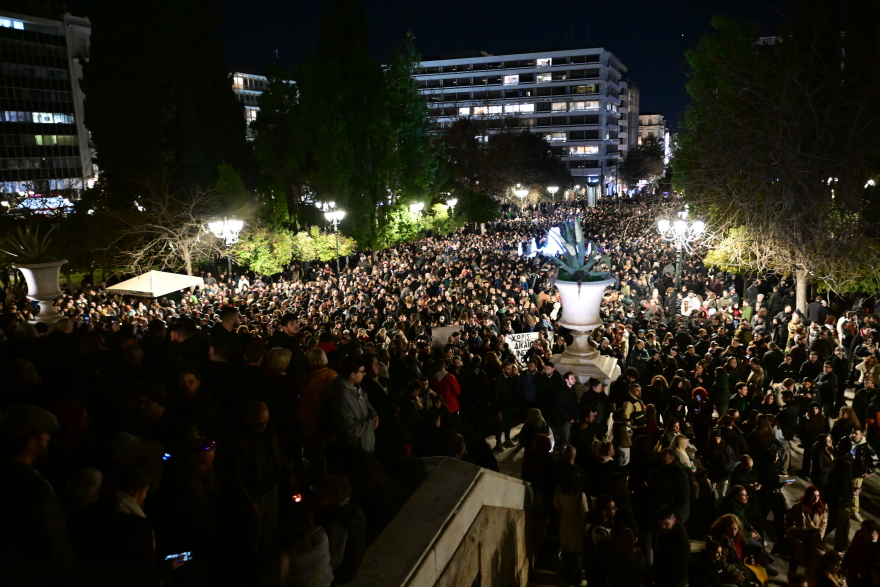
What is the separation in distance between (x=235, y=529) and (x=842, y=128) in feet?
51.6

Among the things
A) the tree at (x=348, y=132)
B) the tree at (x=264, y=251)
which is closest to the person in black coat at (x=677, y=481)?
the tree at (x=264, y=251)

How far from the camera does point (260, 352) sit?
16.5 feet

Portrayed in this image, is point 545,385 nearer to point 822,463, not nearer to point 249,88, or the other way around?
point 822,463

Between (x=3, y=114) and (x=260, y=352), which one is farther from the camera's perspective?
(x=3, y=114)

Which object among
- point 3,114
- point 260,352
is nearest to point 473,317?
point 260,352

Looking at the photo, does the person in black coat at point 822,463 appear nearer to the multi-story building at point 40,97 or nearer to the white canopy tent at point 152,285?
the white canopy tent at point 152,285

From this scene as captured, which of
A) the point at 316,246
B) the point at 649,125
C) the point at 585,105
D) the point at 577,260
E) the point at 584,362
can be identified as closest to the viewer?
the point at 584,362

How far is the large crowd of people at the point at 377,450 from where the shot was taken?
3.04 metres

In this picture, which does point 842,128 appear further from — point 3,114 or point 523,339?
point 3,114

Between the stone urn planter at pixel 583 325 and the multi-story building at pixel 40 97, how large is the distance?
62.6 meters

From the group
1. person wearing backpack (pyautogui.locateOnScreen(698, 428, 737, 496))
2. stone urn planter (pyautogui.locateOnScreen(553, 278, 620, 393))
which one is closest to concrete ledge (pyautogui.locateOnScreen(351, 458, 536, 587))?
person wearing backpack (pyautogui.locateOnScreen(698, 428, 737, 496))

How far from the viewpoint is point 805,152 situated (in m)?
14.6

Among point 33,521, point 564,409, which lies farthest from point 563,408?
point 33,521

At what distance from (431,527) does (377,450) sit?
3.71 ft
